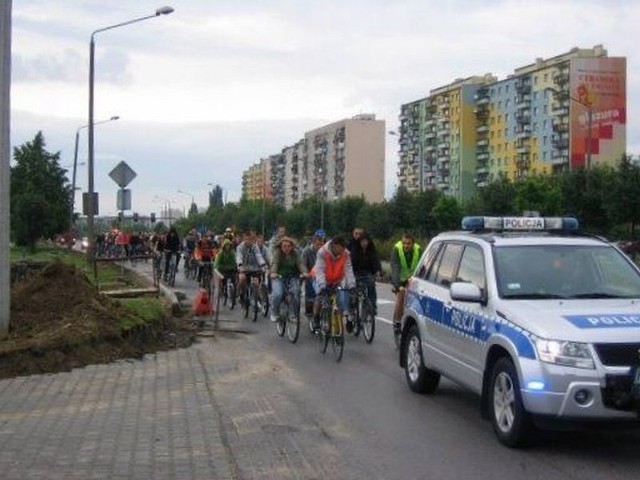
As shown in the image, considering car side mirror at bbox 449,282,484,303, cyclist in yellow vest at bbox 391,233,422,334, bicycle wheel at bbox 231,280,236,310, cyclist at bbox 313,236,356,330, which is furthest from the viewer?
bicycle wheel at bbox 231,280,236,310

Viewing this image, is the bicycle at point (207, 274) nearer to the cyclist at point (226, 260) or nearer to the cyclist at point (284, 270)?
the cyclist at point (226, 260)

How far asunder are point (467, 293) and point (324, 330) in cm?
592

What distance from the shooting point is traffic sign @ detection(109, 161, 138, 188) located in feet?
70.8

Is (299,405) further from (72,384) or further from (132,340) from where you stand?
(132,340)

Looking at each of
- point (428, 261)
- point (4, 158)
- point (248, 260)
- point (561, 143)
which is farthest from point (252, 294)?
point (561, 143)

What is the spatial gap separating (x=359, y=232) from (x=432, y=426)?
7845mm

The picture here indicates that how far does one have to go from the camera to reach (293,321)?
15594 millimetres

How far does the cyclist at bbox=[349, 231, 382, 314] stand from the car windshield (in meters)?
7.31

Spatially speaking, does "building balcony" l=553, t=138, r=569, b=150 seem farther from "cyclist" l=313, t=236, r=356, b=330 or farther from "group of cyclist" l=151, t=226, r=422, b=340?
"cyclist" l=313, t=236, r=356, b=330

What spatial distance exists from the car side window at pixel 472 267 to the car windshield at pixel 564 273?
21 cm

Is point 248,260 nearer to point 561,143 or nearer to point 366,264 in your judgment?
point 366,264

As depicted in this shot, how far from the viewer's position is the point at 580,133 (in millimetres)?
114812

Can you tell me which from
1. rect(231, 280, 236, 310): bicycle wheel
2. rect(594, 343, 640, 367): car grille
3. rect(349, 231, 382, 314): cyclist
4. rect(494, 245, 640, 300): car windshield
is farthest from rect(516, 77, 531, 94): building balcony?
rect(594, 343, 640, 367): car grille

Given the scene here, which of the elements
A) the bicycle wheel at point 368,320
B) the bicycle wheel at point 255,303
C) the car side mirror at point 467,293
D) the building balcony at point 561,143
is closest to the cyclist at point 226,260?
the bicycle wheel at point 255,303
